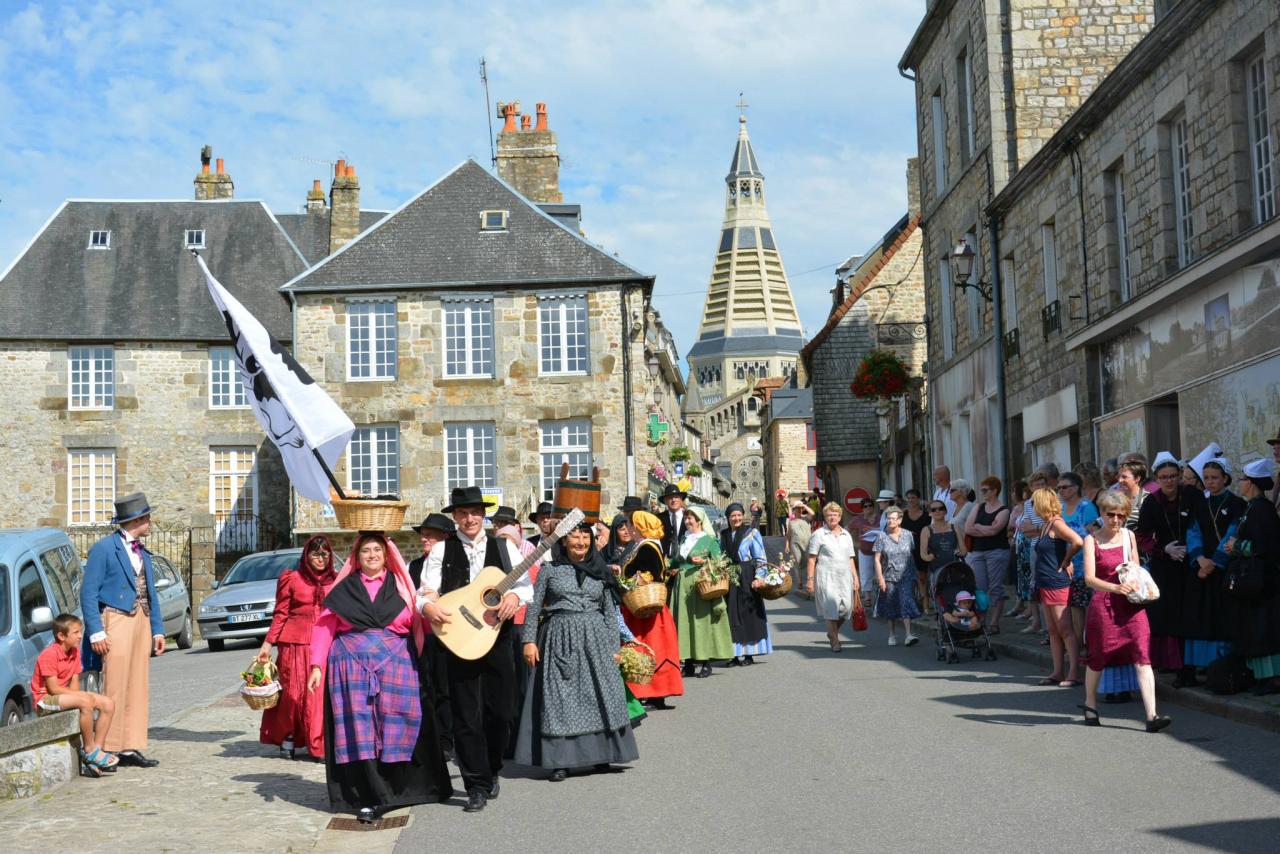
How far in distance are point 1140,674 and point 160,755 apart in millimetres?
6670

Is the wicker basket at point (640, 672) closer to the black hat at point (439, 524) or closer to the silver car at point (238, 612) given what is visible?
the black hat at point (439, 524)

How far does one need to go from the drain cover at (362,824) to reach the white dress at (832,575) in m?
9.84

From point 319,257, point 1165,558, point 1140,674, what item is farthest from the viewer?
point 319,257

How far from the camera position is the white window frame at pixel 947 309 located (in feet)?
98.3

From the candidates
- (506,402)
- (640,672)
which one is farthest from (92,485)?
(640,672)

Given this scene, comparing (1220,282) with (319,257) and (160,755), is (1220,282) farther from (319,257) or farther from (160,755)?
(319,257)

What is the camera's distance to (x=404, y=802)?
27.0ft

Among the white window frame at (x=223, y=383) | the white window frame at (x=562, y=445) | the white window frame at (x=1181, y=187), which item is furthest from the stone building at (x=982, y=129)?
the white window frame at (x=223, y=383)

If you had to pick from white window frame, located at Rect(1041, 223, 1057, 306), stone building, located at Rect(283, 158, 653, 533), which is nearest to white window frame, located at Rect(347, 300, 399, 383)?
stone building, located at Rect(283, 158, 653, 533)

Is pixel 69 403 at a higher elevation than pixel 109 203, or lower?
lower

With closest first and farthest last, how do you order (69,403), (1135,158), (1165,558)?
(1165,558) → (1135,158) → (69,403)

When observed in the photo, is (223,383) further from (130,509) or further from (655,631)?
(130,509)

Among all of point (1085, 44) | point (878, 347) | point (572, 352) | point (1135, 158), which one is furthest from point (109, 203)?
point (1135, 158)

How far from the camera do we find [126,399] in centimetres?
3962
